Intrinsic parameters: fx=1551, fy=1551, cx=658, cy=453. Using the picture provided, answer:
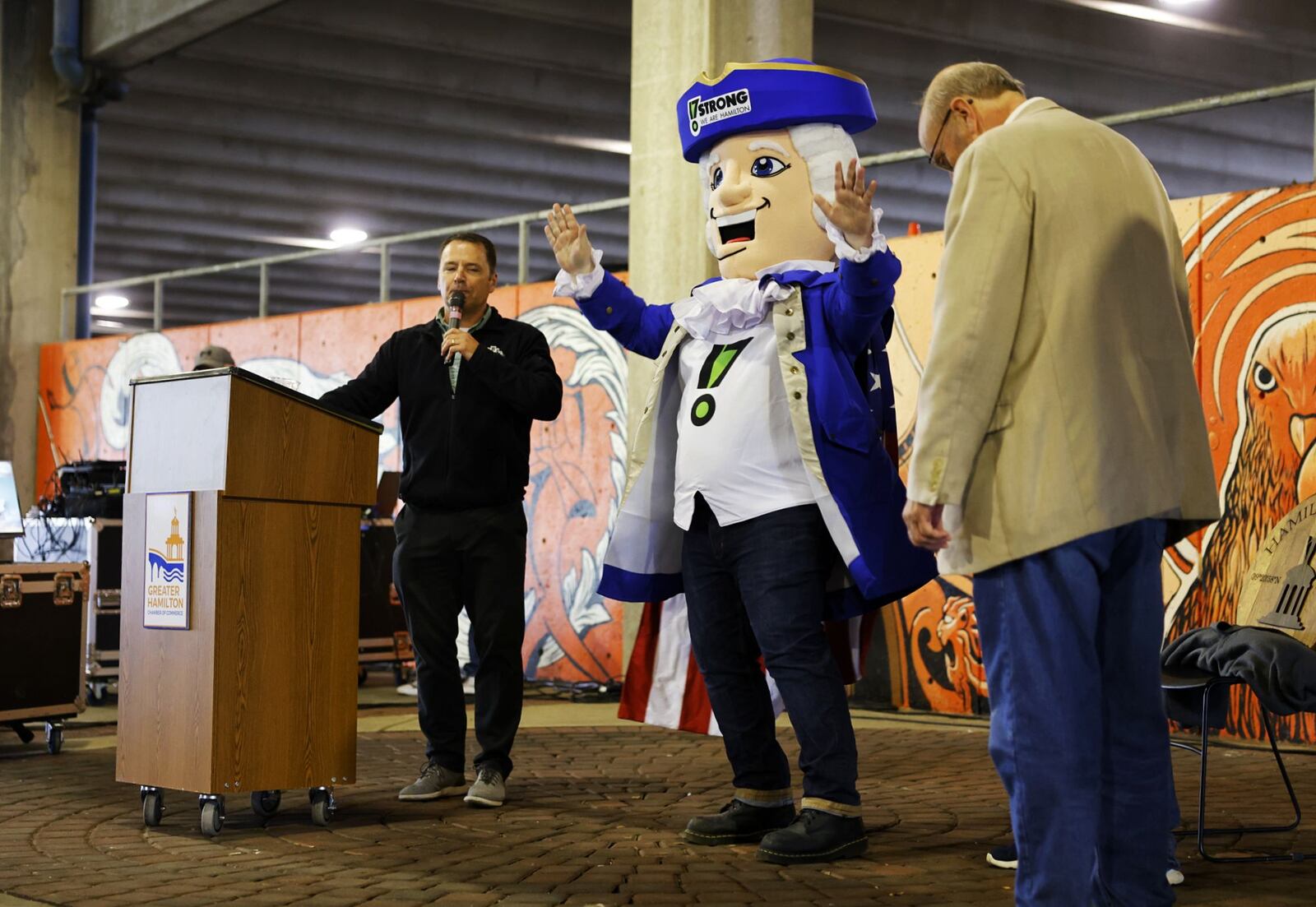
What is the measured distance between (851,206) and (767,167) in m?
0.63

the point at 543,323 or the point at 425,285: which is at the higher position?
the point at 425,285

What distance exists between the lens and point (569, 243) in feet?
14.0

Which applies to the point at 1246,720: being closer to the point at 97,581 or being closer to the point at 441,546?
the point at 441,546

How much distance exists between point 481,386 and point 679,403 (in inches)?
33.6

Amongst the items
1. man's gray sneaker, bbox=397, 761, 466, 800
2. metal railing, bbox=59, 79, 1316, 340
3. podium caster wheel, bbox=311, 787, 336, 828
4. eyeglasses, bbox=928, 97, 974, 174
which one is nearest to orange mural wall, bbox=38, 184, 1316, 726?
metal railing, bbox=59, 79, 1316, 340

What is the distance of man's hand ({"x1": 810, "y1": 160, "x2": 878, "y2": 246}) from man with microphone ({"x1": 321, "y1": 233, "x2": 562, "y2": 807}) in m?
1.39

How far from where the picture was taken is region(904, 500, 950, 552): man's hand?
279 centimetres

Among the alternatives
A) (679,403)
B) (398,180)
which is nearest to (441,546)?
(679,403)

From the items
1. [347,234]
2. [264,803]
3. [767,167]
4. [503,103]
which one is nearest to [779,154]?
[767,167]

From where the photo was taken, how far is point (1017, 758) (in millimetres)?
2680

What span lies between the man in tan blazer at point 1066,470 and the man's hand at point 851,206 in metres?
0.77

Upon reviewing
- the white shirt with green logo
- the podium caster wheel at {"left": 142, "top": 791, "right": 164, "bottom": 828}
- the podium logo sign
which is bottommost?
the podium caster wheel at {"left": 142, "top": 791, "right": 164, "bottom": 828}

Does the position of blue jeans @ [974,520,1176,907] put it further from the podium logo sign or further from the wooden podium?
the podium logo sign

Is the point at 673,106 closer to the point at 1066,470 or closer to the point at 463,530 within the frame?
the point at 463,530
